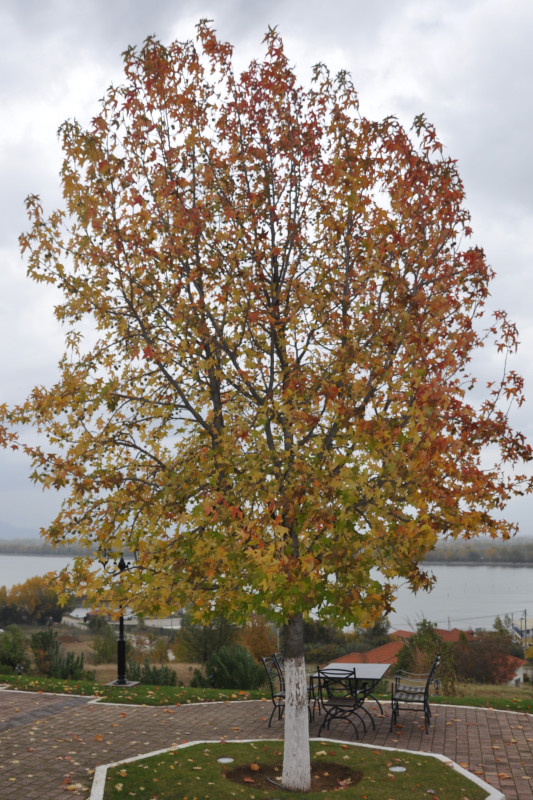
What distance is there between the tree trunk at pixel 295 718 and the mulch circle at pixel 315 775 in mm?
169

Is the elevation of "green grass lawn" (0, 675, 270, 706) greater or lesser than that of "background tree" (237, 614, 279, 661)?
greater

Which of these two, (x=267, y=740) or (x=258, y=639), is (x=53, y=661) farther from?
(x=258, y=639)

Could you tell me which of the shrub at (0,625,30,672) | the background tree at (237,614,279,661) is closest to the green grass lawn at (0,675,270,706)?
the shrub at (0,625,30,672)

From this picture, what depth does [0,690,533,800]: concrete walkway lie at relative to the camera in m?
→ 7.73

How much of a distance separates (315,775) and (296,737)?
0.82 metres

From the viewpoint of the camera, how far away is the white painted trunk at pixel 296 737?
752 centimetres

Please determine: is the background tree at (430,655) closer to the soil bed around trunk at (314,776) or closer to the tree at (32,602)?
the soil bed around trunk at (314,776)

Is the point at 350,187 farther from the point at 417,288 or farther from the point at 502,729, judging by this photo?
the point at 502,729

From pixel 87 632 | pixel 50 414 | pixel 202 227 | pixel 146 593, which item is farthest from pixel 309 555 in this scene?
pixel 87 632

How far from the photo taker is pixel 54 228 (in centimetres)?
821

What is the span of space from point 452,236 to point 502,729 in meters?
7.30

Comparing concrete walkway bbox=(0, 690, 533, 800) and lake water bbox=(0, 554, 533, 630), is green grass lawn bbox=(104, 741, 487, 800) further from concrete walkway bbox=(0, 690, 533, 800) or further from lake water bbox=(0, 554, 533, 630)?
lake water bbox=(0, 554, 533, 630)

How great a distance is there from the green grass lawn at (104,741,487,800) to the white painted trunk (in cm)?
16

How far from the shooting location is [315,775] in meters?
8.02
